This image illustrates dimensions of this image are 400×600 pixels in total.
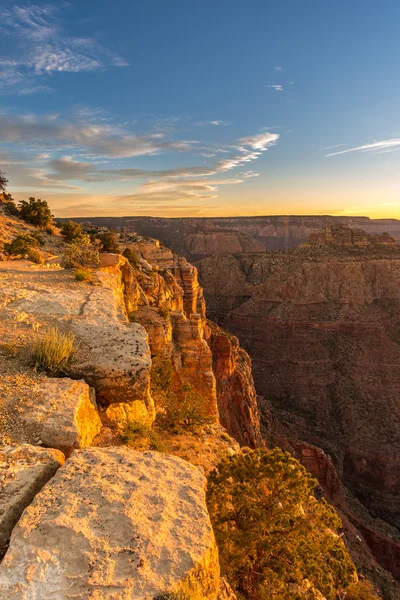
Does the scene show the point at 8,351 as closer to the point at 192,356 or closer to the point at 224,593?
the point at 224,593

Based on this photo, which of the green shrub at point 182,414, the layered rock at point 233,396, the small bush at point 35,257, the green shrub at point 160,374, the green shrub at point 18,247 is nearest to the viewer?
the green shrub at point 182,414

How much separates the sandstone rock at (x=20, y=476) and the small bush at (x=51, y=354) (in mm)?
1922

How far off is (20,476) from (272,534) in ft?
13.7

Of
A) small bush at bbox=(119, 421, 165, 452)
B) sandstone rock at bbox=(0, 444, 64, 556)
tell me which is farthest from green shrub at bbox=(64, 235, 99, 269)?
sandstone rock at bbox=(0, 444, 64, 556)

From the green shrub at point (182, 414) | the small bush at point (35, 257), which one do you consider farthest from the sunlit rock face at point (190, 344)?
the small bush at point (35, 257)

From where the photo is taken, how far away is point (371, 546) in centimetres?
2447

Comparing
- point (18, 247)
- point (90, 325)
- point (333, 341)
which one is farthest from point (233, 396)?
point (333, 341)

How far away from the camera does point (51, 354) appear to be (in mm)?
6301

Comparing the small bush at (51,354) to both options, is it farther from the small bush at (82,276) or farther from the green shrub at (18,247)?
the green shrub at (18,247)

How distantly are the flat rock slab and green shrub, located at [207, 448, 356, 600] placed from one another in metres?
1.79

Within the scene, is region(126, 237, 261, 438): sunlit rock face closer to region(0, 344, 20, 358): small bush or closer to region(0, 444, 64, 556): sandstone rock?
region(0, 344, 20, 358): small bush

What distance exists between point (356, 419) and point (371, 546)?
1446cm

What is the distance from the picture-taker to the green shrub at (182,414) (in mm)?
9935

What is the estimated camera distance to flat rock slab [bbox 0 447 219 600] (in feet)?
9.83
